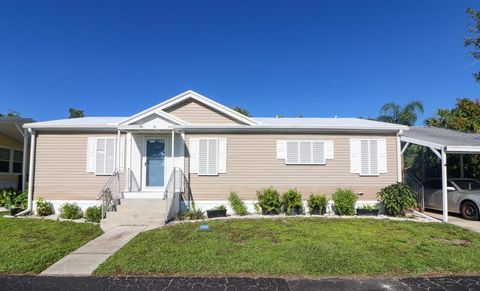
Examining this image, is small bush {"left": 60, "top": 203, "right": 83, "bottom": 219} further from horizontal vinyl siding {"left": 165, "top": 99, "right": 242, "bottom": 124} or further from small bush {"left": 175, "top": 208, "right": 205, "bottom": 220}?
horizontal vinyl siding {"left": 165, "top": 99, "right": 242, "bottom": 124}

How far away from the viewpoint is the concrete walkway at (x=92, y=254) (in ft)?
16.8

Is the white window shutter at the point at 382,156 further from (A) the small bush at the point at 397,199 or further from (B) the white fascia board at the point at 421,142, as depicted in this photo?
(A) the small bush at the point at 397,199

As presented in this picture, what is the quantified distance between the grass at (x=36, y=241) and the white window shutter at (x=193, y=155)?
372 centimetres

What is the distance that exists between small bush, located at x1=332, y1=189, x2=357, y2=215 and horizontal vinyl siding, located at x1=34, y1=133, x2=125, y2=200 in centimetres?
784

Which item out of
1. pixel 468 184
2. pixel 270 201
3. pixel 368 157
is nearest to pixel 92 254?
pixel 270 201

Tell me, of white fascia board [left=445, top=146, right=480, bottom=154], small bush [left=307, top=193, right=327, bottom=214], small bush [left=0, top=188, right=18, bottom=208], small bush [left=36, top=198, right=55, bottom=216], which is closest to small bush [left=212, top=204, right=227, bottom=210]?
small bush [left=307, top=193, right=327, bottom=214]

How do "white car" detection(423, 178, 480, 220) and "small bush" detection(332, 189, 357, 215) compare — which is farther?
"small bush" detection(332, 189, 357, 215)

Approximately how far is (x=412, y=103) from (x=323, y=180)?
18564mm

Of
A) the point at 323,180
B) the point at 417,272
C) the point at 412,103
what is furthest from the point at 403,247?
the point at 412,103

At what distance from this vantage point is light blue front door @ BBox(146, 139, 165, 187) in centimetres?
1091

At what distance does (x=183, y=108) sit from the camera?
11.5m

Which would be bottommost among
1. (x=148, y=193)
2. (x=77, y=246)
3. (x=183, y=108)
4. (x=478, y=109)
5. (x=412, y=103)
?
(x=77, y=246)

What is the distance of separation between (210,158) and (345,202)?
5101 mm

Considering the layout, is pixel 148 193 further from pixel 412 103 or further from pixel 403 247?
pixel 412 103
